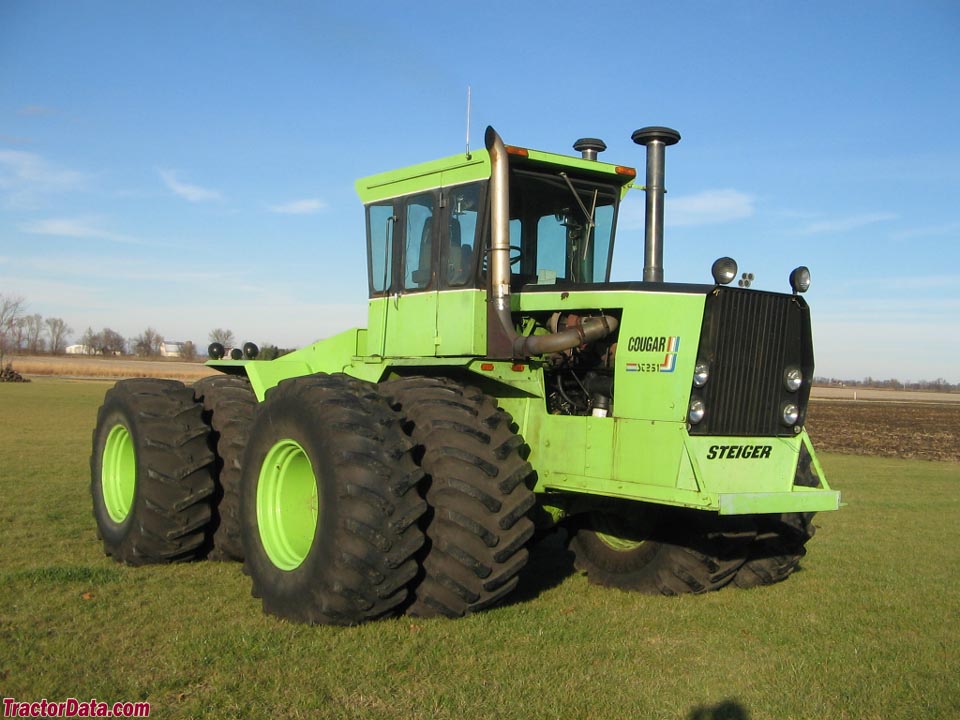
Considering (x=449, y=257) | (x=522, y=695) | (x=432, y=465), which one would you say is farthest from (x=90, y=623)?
(x=449, y=257)

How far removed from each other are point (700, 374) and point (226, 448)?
171 inches

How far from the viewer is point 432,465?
654cm

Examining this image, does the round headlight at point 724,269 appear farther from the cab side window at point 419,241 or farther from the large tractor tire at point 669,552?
the cab side window at point 419,241

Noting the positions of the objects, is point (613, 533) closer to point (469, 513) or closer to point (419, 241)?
point (469, 513)

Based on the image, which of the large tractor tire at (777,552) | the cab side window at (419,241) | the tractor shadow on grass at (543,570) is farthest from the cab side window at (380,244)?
the large tractor tire at (777,552)

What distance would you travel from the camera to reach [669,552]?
7.94 meters

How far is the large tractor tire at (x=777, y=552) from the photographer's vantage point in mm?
7621

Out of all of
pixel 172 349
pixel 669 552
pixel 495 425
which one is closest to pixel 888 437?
pixel 669 552

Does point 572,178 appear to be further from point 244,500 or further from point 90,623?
point 90,623

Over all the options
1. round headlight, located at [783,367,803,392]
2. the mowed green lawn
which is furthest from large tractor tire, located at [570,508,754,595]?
round headlight, located at [783,367,803,392]

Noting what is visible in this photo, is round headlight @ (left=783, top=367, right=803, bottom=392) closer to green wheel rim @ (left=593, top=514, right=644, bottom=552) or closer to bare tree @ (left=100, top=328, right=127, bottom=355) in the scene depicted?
green wheel rim @ (left=593, top=514, right=644, bottom=552)

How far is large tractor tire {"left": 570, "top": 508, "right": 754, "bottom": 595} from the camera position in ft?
25.7

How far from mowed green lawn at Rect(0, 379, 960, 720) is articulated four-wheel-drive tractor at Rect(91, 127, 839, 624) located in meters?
0.36

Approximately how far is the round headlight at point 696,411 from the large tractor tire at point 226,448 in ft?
12.0
